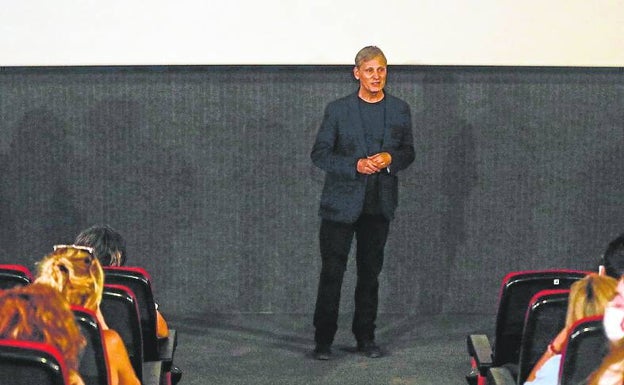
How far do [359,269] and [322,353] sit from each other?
0.44 meters

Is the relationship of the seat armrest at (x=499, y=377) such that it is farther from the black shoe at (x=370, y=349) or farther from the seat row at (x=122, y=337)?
the black shoe at (x=370, y=349)

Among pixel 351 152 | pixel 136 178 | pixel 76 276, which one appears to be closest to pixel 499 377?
pixel 76 276

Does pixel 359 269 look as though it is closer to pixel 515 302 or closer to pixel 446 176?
pixel 446 176

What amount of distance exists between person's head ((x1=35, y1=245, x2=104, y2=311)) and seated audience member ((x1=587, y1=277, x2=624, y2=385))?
149 centimetres

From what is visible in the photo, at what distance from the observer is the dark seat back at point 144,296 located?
4605 mm

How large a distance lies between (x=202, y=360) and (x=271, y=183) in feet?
4.14

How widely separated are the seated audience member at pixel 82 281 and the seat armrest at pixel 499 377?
1186 millimetres

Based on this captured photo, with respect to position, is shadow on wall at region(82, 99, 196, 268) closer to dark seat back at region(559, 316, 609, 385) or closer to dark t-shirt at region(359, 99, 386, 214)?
dark t-shirt at region(359, 99, 386, 214)

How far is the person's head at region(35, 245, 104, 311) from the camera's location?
4.00 meters

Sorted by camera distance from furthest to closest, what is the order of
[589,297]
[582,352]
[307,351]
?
[307,351] → [589,297] → [582,352]

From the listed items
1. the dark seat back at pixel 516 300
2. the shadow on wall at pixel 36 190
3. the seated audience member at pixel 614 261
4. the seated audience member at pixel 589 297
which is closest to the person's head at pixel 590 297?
the seated audience member at pixel 589 297

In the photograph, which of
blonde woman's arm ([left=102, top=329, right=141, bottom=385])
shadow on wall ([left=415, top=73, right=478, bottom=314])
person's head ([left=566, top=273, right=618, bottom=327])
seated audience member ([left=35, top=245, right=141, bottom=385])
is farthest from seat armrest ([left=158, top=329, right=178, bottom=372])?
shadow on wall ([left=415, top=73, right=478, bottom=314])

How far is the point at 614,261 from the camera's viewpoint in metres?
4.50
